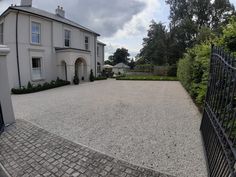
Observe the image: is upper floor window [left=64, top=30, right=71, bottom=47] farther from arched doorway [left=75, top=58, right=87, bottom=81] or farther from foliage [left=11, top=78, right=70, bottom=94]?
foliage [left=11, top=78, right=70, bottom=94]

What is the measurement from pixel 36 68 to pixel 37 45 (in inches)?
80.2

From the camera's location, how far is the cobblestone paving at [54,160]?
9.72ft

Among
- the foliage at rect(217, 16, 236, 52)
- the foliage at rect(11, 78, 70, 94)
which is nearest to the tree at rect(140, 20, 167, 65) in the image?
the foliage at rect(11, 78, 70, 94)

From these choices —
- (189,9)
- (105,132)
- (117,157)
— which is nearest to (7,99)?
(105,132)

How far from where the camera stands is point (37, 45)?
14805 millimetres

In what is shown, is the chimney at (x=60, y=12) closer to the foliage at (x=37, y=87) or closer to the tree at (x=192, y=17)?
the foliage at (x=37, y=87)

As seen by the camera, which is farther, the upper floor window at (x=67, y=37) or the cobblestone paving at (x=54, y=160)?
the upper floor window at (x=67, y=37)

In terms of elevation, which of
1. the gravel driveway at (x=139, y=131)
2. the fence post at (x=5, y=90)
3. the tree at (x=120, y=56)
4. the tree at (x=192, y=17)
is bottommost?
the gravel driveway at (x=139, y=131)

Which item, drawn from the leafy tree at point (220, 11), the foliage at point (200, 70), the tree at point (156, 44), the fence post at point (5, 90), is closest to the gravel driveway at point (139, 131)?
the fence post at point (5, 90)

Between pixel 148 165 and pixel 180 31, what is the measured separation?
115 feet

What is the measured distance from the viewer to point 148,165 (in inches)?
124

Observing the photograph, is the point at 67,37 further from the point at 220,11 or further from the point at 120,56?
the point at 120,56

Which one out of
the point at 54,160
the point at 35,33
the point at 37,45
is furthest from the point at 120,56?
the point at 54,160

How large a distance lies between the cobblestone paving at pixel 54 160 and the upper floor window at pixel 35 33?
12.5m
